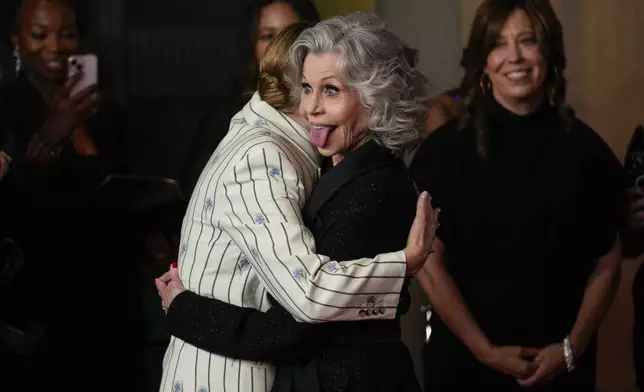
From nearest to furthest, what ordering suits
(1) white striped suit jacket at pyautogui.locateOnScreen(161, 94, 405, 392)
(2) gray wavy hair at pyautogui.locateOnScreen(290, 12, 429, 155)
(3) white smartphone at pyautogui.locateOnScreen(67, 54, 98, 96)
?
(1) white striped suit jacket at pyautogui.locateOnScreen(161, 94, 405, 392) → (2) gray wavy hair at pyautogui.locateOnScreen(290, 12, 429, 155) → (3) white smartphone at pyautogui.locateOnScreen(67, 54, 98, 96)

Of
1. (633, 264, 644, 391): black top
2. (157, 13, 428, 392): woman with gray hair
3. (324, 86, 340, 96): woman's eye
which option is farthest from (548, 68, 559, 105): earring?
(324, 86, 340, 96): woman's eye

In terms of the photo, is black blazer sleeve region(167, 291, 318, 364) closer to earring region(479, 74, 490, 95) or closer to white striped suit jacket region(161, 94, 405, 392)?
white striped suit jacket region(161, 94, 405, 392)

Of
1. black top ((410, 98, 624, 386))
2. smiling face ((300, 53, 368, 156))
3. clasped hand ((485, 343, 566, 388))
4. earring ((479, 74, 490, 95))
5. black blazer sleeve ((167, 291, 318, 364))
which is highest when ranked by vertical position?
smiling face ((300, 53, 368, 156))

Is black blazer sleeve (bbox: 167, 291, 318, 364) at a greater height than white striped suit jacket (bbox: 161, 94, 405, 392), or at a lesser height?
lesser

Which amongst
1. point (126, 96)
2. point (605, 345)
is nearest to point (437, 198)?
point (605, 345)

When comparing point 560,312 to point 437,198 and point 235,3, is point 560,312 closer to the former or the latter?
point 437,198

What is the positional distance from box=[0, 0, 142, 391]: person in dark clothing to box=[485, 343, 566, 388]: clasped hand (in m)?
1.11

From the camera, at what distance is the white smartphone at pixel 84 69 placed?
3174mm

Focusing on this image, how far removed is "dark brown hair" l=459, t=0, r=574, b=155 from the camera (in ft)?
10.2

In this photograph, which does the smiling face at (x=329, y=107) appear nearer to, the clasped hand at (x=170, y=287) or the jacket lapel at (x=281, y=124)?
the jacket lapel at (x=281, y=124)

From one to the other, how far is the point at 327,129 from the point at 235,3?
1.33m

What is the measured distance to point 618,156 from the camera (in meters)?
3.20

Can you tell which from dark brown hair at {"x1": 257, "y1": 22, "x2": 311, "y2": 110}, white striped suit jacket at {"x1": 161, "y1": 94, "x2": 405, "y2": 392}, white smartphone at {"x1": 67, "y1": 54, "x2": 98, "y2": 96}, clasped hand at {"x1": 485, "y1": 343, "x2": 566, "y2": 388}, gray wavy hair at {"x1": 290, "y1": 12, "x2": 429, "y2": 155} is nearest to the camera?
white striped suit jacket at {"x1": 161, "y1": 94, "x2": 405, "y2": 392}

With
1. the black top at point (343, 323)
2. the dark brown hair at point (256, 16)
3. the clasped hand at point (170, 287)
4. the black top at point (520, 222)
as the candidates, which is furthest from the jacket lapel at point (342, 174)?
the dark brown hair at point (256, 16)
